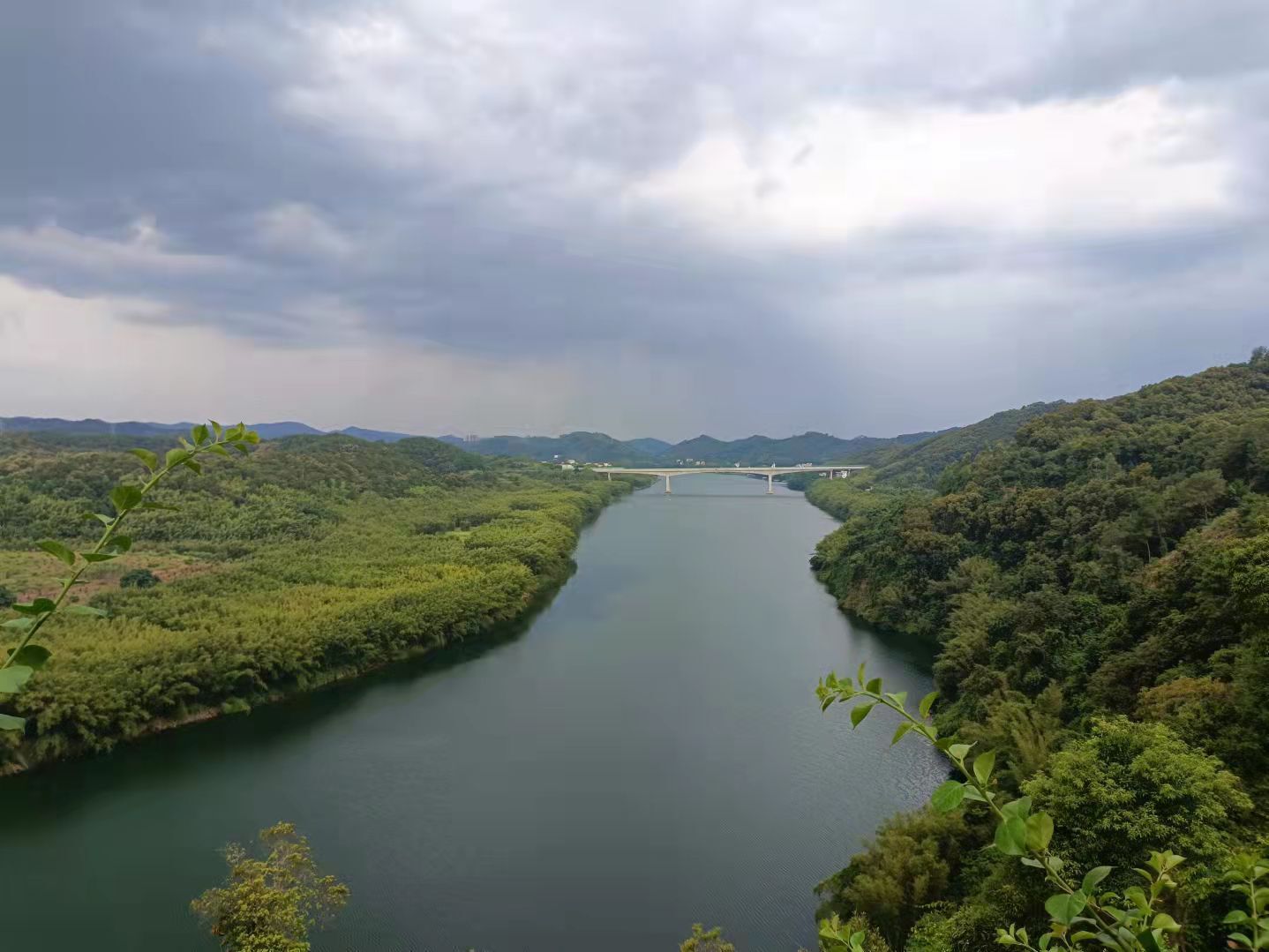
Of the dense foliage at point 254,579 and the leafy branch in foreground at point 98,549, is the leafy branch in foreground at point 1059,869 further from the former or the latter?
the dense foliage at point 254,579

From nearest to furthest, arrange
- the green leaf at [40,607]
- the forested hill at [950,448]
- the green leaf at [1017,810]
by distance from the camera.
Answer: the green leaf at [1017,810] < the green leaf at [40,607] < the forested hill at [950,448]

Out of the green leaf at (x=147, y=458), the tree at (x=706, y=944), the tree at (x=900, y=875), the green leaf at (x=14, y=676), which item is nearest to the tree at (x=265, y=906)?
the tree at (x=706, y=944)

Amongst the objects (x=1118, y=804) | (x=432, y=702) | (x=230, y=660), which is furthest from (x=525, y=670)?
(x=1118, y=804)

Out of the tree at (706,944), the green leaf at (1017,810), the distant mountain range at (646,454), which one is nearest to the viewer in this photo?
the green leaf at (1017,810)

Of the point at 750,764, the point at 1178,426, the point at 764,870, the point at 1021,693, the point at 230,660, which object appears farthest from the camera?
the point at 1178,426

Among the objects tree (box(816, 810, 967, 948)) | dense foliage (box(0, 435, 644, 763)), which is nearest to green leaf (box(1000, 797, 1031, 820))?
dense foliage (box(0, 435, 644, 763))

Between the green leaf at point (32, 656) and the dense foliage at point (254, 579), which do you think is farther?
the dense foliage at point (254, 579)

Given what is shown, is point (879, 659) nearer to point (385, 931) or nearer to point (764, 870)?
point (764, 870)
